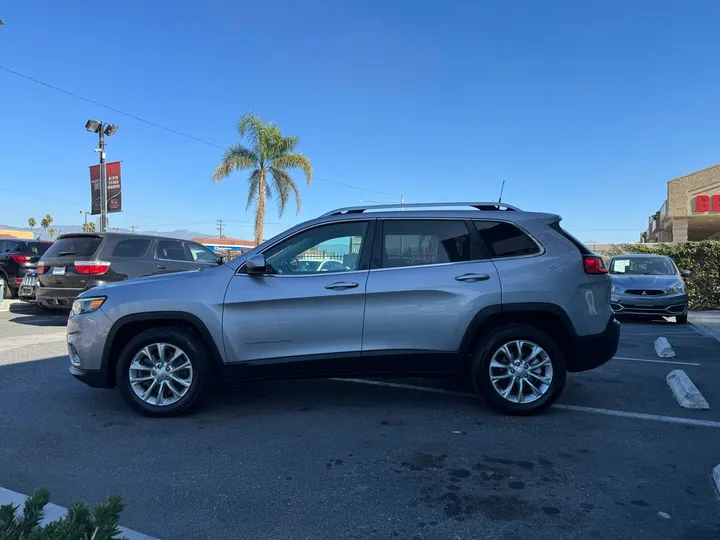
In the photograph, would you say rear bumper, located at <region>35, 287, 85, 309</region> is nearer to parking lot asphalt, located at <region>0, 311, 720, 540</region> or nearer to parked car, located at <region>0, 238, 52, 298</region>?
parking lot asphalt, located at <region>0, 311, 720, 540</region>

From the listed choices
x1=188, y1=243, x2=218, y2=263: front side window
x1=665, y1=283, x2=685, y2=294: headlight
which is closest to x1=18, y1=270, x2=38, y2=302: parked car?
x1=188, y1=243, x2=218, y2=263: front side window

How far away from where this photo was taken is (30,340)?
8.48 meters

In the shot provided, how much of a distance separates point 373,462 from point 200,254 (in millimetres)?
8565

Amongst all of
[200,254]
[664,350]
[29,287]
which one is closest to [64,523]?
[664,350]

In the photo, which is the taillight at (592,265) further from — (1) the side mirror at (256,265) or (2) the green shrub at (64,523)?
(2) the green shrub at (64,523)

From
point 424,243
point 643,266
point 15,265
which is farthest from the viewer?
point 15,265

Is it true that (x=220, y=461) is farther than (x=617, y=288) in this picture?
No

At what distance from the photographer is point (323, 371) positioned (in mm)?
4551

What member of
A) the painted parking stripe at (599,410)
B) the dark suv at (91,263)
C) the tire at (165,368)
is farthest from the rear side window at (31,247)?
the painted parking stripe at (599,410)

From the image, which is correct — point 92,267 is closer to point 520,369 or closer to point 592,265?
point 520,369

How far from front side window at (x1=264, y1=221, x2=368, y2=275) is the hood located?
29.4 ft

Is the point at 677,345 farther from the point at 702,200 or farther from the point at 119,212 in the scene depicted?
the point at 702,200

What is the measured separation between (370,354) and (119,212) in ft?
55.1

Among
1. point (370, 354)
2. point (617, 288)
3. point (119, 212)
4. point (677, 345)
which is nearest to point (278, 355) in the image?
point (370, 354)
